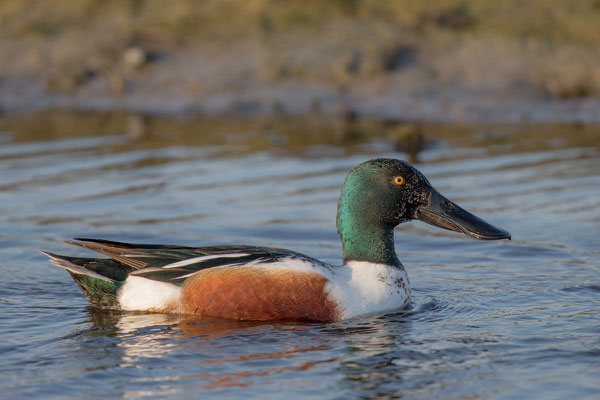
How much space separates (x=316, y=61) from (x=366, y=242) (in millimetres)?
8352

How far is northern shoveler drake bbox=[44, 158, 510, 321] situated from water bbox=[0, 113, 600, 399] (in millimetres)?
120

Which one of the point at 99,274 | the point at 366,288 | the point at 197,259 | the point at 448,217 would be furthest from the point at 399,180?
the point at 99,274

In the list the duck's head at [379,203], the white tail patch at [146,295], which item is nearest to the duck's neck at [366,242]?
the duck's head at [379,203]

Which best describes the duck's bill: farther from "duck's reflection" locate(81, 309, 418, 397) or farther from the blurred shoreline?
the blurred shoreline

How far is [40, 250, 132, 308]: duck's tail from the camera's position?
6137 millimetres

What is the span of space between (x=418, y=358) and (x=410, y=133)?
20.4ft

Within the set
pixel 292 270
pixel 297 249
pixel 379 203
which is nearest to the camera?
pixel 292 270

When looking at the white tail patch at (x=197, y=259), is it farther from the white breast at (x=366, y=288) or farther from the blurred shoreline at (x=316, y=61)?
the blurred shoreline at (x=316, y=61)

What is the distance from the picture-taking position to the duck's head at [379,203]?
6.24 m

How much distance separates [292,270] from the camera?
591cm

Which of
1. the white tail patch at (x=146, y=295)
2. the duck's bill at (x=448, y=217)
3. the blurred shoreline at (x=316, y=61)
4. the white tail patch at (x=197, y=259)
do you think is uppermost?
the blurred shoreline at (x=316, y=61)

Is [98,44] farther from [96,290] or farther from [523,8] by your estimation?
[96,290]

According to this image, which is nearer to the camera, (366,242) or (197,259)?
(197,259)

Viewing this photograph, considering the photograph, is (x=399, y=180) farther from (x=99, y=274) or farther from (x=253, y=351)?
(x=99, y=274)
